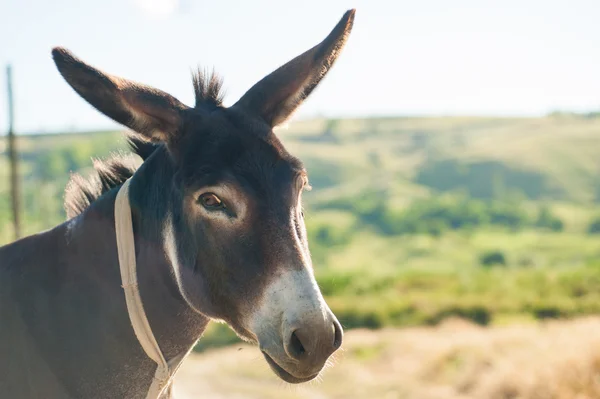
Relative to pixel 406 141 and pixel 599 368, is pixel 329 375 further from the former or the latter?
pixel 406 141

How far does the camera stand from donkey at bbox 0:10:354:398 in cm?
289

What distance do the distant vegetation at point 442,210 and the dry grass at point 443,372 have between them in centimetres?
936

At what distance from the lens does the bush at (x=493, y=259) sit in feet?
284

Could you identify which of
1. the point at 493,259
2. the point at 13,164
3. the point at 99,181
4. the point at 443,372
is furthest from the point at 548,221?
the point at 99,181

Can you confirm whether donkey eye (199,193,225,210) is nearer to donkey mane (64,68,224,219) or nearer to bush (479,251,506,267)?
donkey mane (64,68,224,219)

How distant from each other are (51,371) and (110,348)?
30cm

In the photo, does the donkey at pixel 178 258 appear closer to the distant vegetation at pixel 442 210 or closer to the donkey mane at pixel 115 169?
the donkey mane at pixel 115 169

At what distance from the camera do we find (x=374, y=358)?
649 inches

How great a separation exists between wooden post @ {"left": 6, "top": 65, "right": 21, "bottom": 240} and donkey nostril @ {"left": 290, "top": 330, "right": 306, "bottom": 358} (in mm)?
16601

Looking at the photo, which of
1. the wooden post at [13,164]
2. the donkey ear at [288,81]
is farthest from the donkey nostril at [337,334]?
the wooden post at [13,164]

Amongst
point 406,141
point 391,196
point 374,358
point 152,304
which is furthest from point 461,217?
point 152,304

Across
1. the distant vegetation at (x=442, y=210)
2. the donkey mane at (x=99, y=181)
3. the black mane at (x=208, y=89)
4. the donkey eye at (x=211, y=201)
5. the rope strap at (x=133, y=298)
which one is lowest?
the distant vegetation at (x=442, y=210)

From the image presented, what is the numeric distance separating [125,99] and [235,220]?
80 cm

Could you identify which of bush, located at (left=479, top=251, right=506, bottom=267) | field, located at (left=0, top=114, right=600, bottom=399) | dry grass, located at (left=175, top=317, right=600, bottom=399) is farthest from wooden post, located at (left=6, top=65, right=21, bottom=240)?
bush, located at (left=479, top=251, right=506, bottom=267)
